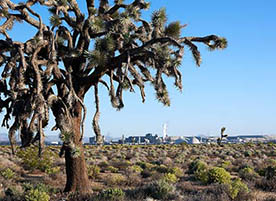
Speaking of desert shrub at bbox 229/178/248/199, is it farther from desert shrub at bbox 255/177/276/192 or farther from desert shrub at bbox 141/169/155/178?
desert shrub at bbox 141/169/155/178

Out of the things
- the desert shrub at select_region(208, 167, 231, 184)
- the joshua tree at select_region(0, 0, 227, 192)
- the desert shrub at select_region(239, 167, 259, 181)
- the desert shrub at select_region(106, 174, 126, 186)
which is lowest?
the desert shrub at select_region(106, 174, 126, 186)

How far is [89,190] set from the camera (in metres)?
11.2

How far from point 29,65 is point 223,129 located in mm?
48182

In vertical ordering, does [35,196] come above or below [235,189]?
below

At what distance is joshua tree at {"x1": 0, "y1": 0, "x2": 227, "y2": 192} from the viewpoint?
Answer: 9.30 metres

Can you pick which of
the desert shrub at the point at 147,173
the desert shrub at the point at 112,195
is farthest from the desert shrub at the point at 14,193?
the desert shrub at the point at 147,173

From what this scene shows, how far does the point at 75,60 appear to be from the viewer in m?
11.5

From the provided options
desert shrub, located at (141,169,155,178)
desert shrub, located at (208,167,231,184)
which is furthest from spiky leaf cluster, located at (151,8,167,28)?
desert shrub, located at (141,169,155,178)

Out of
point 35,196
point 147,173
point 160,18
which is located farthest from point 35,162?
point 160,18

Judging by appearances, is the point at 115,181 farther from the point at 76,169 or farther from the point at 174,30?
the point at 174,30

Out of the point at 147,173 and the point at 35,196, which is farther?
the point at 147,173

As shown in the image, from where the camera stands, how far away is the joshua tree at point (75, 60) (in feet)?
30.5

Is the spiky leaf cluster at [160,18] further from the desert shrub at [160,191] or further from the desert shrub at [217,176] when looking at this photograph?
the desert shrub at [217,176]

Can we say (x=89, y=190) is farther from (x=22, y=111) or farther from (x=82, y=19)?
(x=82, y=19)
